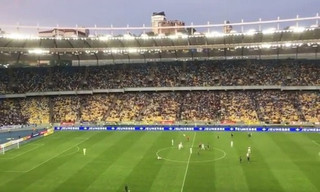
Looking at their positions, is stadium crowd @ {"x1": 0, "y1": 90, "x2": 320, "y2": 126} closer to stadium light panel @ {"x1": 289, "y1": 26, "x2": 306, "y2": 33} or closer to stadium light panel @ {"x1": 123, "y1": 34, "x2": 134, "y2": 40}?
stadium light panel @ {"x1": 289, "y1": 26, "x2": 306, "y2": 33}

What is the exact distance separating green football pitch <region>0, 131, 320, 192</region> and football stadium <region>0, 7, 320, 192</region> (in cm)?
14

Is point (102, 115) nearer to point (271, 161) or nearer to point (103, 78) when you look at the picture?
point (103, 78)

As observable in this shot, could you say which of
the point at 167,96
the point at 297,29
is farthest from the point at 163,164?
the point at 167,96

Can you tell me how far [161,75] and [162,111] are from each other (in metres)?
12.0

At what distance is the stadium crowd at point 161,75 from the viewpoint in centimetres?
7800

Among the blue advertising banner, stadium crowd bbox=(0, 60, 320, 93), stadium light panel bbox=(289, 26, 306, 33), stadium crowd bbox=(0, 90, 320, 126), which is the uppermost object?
stadium light panel bbox=(289, 26, 306, 33)

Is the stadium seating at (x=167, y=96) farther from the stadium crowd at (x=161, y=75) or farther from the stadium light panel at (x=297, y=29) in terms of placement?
the stadium light panel at (x=297, y=29)

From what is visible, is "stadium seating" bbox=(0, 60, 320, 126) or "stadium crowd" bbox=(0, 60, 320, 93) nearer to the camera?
"stadium seating" bbox=(0, 60, 320, 126)

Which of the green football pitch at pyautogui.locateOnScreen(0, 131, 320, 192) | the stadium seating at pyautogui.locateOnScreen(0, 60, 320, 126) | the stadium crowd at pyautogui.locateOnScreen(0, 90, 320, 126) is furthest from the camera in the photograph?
the stadium seating at pyautogui.locateOnScreen(0, 60, 320, 126)

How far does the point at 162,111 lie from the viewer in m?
74.8

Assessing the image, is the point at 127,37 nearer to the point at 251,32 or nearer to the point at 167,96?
the point at 167,96

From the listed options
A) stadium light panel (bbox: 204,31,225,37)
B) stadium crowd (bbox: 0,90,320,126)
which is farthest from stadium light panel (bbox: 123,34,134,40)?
stadium crowd (bbox: 0,90,320,126)

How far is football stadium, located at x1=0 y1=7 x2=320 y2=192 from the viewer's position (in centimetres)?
3791

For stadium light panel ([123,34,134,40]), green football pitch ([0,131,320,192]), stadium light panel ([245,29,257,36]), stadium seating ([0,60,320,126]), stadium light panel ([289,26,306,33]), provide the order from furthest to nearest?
stadium seating ([0,60,320,126])
stadium light panel ([123,34,134,40])
stadium light panel ([245,29,257,36])
stadium light panel ([289,26,306,33])
green football pitch ([0,131,320,192])
